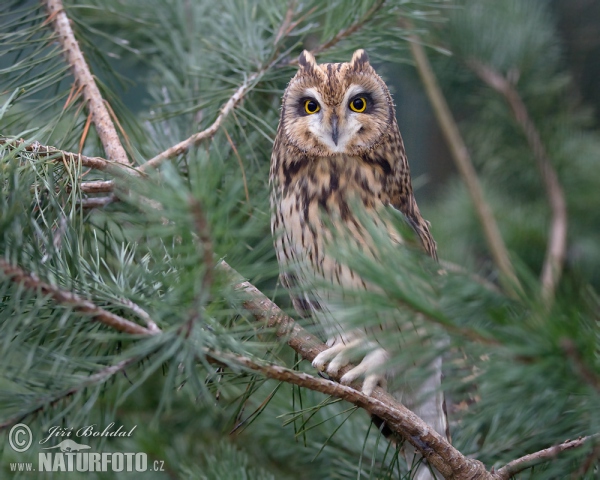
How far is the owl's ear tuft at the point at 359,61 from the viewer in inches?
42.1

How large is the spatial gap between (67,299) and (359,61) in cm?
72

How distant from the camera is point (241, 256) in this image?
0.49 m

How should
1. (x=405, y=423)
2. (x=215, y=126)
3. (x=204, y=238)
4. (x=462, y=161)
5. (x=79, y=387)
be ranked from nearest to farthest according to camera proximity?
(x=204, y=238)
(x=79, y=387)
(x=405, y=423)
(x=215, y=126)
(x=462, y=161)

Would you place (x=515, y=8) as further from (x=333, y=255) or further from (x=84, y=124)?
(x=333, y=255)

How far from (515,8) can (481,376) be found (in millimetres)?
1500

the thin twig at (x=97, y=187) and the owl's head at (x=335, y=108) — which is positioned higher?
the owl's head at (x=335, y=108)

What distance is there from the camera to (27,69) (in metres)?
1.04

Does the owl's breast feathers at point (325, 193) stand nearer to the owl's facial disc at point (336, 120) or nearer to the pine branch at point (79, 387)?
the owl's facial disc at point (336, 120)

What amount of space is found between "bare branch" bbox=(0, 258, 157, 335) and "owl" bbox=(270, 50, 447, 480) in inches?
20.5

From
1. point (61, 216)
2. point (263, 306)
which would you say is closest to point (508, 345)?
point (263, 306)

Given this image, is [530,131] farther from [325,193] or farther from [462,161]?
[325,193]

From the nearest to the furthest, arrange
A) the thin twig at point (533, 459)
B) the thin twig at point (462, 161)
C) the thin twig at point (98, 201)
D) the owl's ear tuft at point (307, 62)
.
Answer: the thin twig at point (533, 459) < the thin twig at point (98, 201) < the owl's ear tuft at point (307, 62) < the thin twig at point (462, 161)

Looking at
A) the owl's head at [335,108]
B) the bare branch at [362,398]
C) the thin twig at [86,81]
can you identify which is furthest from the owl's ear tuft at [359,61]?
the bare branch at [362,398]

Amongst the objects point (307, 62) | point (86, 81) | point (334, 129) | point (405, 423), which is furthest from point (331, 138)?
point (405, 423)
